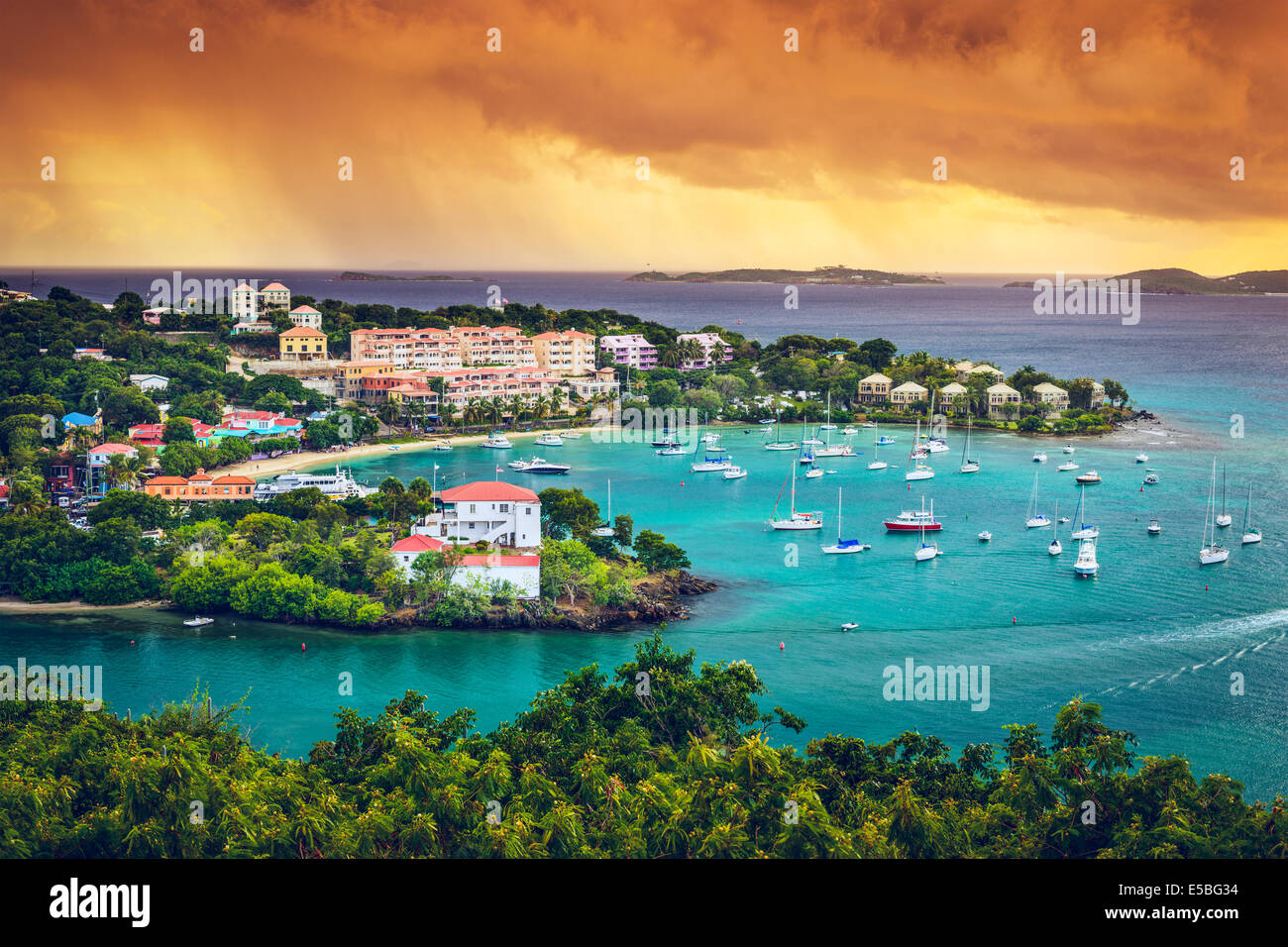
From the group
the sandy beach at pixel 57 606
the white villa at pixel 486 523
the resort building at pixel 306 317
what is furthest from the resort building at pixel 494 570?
the resort building at pixel 306 317

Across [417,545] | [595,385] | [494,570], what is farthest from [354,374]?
[494,570]

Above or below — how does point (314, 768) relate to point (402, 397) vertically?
below

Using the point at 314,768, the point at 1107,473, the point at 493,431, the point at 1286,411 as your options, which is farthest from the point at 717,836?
the point at 1286,411

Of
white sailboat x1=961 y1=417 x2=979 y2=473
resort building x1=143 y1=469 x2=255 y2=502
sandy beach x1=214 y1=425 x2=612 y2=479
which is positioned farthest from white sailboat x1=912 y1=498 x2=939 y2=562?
sandy beach x1=214 y1=425 x2=612 y2=479

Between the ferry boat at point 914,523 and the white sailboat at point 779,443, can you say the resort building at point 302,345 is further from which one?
the ferry boat at point 914,523

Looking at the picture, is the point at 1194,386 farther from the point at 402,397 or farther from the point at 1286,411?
the point at 402,397

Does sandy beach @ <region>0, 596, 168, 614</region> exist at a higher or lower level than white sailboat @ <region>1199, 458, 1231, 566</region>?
lower

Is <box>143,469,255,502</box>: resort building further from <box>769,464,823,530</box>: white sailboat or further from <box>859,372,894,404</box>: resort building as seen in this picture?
<box>859,372,894,404</box>: resort building
